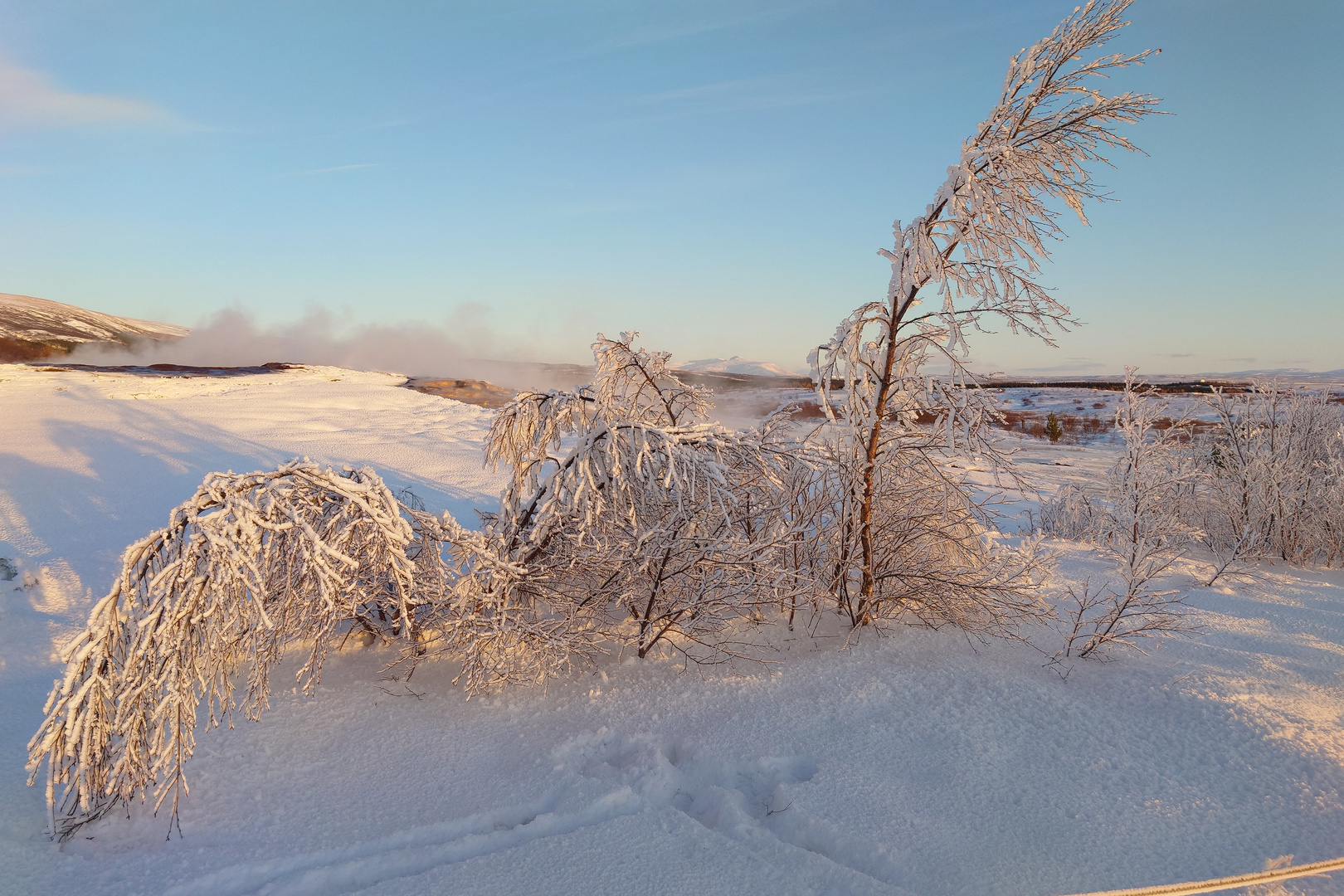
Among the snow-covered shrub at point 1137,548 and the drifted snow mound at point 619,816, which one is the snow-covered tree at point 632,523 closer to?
the drifted snow mound at point 619,816

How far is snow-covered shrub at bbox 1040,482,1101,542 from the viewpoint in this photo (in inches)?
387

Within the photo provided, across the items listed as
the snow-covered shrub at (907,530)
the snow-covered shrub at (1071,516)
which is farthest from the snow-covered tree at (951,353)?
the snow-covered shrub at (1071,516)

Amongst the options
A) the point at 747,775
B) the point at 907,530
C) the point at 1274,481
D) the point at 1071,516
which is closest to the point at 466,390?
the point at 1071,516

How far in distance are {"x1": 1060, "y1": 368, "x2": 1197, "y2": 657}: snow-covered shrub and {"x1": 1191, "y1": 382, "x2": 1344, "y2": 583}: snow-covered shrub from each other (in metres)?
0.80

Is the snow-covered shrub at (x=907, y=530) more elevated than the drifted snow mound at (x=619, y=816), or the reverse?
the snow-covered shrub at (x=907, y=530)

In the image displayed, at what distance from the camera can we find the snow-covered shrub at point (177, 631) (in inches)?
113

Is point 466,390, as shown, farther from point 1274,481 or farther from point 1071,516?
point 1274,481

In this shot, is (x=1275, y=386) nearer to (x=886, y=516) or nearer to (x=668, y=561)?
(x=886, y=516)

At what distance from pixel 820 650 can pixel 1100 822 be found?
6.31ft

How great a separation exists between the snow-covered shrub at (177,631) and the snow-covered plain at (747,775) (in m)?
0.29

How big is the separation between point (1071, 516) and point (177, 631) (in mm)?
10952

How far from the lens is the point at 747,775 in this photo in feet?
11.1

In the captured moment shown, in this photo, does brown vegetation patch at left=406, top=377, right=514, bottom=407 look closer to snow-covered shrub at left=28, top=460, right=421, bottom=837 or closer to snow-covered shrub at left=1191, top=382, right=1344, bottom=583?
snow-covered shrub at left=28, top=460, right=421, bottom=837

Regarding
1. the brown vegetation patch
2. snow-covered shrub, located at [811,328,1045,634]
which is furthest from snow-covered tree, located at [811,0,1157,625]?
the brown vegetation patch
